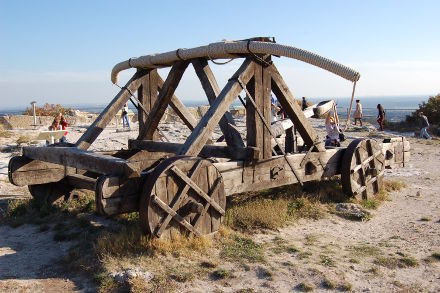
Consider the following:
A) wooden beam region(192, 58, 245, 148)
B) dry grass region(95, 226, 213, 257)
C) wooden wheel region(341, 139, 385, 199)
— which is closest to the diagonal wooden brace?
dry grass region(95, 226, 213, 257)

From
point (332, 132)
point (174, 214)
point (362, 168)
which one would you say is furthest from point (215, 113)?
point (332, 132)

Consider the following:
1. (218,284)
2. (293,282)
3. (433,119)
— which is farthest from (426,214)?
(433,119)

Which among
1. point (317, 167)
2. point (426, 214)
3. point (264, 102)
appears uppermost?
point (264, 102)

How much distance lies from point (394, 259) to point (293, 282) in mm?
1417

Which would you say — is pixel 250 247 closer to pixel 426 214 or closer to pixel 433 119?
pixel 426 214

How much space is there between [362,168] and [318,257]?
3047 millimetres

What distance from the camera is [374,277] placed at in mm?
4562

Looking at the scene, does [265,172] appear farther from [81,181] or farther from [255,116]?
[81,181]

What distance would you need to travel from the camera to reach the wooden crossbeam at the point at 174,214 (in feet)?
15.7

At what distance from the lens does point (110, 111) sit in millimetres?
7605

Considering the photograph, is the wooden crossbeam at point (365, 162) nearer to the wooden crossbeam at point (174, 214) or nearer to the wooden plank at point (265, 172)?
the wooden plank at point (265, 172)

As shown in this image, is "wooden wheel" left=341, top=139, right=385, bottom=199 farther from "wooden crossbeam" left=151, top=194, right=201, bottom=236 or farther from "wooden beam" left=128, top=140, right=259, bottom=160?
"wooden crossbeam" left=151, top=194, right=201, bottom=236

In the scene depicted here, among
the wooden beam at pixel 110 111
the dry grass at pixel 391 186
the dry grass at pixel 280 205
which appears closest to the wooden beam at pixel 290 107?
the dry grass at pixel 280 205

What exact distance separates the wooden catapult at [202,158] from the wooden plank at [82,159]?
12mm
